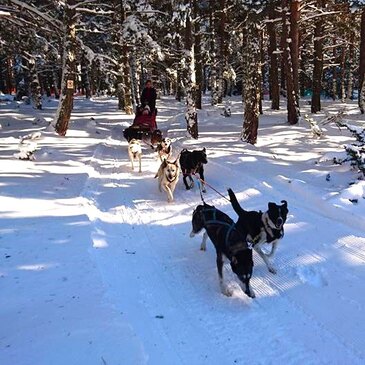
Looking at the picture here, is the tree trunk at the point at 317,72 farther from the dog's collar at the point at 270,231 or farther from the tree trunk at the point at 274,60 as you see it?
the dog's collar at the point at 270,231

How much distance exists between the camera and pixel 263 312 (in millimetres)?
5270

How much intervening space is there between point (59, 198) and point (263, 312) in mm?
5618

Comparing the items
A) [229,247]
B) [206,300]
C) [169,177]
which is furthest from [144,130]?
[206,300]

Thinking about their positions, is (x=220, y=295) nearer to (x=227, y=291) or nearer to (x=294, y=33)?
(x=227, y=291)

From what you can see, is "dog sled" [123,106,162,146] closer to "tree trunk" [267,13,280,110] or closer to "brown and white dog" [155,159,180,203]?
"brown and white dog" [155,159,180,203]

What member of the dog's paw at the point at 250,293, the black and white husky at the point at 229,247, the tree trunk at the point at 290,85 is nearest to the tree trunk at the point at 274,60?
the tree trunk at the point at 290,85

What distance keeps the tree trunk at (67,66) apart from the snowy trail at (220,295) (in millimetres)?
8870

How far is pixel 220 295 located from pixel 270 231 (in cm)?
117

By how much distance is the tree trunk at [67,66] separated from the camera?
52.9ft

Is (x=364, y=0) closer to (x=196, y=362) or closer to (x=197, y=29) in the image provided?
(x=197, y=29)

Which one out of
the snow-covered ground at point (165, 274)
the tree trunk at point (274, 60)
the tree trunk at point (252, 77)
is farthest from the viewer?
the tree trunk at point (274, 60)

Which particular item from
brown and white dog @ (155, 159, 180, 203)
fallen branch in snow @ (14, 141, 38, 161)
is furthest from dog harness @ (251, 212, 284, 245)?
fallen branch in snow @ (14, 141, 38, 161)

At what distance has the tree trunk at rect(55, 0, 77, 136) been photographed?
52.9 ft

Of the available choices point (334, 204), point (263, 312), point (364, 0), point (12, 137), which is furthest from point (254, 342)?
point (364, 0)
